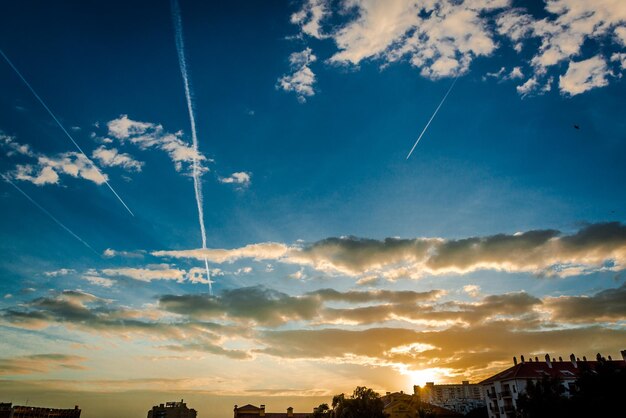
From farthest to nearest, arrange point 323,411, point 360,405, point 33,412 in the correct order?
point 33,412
point 323,411
point 360,405

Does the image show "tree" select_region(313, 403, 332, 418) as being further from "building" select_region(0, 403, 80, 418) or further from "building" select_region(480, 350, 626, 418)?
"building" select_region(0, 403, 80, 418)

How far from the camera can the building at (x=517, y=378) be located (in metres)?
83.8

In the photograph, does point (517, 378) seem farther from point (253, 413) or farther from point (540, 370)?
point (253, 413)

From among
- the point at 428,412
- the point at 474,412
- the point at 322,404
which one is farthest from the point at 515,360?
the point at 322,404

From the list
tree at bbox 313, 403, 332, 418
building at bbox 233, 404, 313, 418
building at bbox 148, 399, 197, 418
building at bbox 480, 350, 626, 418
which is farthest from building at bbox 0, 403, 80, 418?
building at bbox 480, 350, 626, 418

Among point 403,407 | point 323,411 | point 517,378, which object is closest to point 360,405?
point 323,411

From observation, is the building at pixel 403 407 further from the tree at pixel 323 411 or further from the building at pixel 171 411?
the building at pixel 171 411

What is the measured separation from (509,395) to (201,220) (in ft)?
240

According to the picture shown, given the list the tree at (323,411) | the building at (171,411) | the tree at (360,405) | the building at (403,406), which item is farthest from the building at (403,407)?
the building at (171,411)

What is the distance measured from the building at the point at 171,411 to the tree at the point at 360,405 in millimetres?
116615

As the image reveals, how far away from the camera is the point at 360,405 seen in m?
62.2

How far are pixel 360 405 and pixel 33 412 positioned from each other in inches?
4782

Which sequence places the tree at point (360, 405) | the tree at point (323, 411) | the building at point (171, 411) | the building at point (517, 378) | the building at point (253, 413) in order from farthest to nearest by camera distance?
the building at point (171, 411)
the building at point (253, 413)
the building at point (517, 378)
the tree at point (323, 411)
the tree at point (360, 405)

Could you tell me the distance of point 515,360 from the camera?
106 meters
